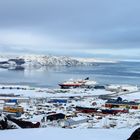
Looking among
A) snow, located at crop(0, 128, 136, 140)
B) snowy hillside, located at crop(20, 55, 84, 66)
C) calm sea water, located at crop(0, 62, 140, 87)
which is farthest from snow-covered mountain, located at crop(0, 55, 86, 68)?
snow, located at crop(0, 128, 136, 140)

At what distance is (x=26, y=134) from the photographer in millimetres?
4492

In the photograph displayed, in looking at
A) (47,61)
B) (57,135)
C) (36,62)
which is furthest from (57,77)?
(47,61)

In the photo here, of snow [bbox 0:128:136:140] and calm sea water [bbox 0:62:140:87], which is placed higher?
snow [bbox 0:128:136:140]

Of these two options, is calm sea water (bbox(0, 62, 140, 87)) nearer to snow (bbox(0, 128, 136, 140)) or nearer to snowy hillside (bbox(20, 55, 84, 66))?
snowy hillside (bbox(20, 55, 84, 66))

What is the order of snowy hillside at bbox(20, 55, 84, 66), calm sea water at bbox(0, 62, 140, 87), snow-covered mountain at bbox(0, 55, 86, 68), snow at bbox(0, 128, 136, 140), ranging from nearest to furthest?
snow at bbox(0, 128, 136, 140), calm sea water at bbox(0, 62, 140, 87), snow-covered mountain at bbox(0, 55, 86, 68), snowy hillside at bbox(20, 55, 84, 66)

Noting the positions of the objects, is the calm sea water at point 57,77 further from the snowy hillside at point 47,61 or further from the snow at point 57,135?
the snow at point 57,135

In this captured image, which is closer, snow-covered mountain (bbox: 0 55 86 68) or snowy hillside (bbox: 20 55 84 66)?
snow-covered mountain (bbox: 0 55 86 68)

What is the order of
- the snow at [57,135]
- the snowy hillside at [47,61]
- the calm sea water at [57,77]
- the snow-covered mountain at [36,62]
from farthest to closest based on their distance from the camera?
the snowy hillside at [47,61] → the snow-covered mountain at [36,62] → the calm sea water at [57,77] → the snow at [57,135]

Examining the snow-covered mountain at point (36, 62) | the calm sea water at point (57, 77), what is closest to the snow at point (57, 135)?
the calm sea water at point (57, 77)

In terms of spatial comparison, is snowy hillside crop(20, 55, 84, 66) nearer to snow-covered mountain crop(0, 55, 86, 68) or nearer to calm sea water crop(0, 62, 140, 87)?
snow-covered mountain crop(0, 55, 86, 68)

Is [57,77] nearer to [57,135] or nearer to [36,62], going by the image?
[57,135]

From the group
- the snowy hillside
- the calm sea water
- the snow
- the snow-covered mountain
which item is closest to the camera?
the snow

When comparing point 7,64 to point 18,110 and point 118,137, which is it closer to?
point 18,110

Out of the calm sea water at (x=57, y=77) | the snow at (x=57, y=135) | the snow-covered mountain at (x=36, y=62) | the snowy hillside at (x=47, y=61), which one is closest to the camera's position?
the snow at (x=57, y=135)
